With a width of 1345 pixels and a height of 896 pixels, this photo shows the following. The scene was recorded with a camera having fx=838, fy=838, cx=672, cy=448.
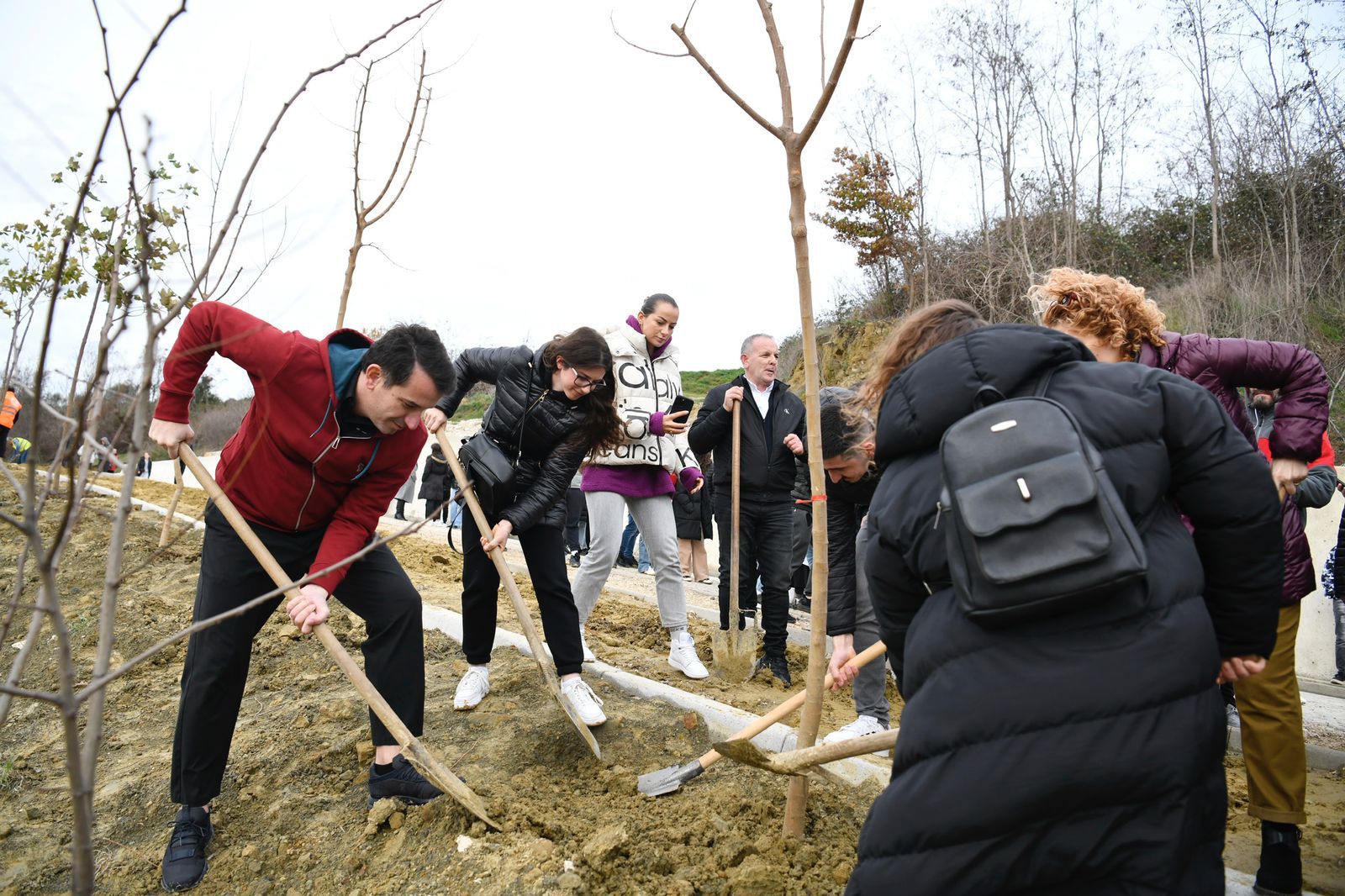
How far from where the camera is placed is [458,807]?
9.14ft

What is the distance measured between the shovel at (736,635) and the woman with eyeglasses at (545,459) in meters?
1.18

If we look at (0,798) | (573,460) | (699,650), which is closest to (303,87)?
(573,460)

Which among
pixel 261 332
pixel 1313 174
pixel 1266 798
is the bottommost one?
pixel 1266 798

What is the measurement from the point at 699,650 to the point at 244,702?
8.79 feet

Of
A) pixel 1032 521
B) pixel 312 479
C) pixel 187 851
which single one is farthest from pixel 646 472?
pixel 1032 521

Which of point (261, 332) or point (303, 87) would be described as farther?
point (261, 332)

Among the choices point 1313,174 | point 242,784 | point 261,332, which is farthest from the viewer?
point 1313,174

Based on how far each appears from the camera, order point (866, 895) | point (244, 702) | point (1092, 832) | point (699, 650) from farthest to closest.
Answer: point (699, 650)
point (244, 702)
point (866, 895)
point (1092, 832)

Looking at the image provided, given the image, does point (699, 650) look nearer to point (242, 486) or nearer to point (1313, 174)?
point (242, 486)

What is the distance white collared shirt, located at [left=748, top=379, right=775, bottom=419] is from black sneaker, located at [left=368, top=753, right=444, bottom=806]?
283 cm

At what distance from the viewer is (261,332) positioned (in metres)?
2.76

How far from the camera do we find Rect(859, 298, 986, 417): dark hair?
186 cm

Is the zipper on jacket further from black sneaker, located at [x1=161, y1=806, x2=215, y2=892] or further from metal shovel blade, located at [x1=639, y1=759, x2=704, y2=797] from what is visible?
metal shovel blade, located at [x1=639, y1=759, x2=704, y2=797]

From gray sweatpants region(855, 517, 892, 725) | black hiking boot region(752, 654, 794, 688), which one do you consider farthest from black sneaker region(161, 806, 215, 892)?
black hiking boot region(752, 654, 794, 688)
